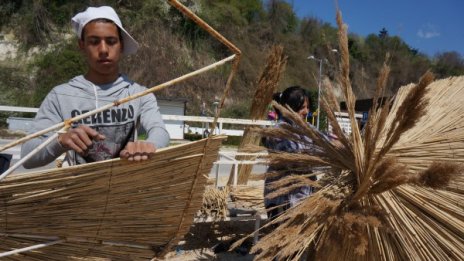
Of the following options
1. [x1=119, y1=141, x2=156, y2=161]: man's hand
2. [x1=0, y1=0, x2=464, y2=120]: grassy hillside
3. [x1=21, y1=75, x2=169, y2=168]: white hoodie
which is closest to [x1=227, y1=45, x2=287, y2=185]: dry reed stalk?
[x1=0, y1=0, x2=464, y2=120]: grassy hillside

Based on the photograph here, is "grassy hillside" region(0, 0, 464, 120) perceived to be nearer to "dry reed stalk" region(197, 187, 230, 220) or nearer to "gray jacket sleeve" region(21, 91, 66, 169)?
"gray jacket sleeve" region(21, 91, 66, 169)

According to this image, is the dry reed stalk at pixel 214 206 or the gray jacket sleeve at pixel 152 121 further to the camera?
the dry reed stalk at pixel 214 206

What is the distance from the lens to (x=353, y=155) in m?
1.49

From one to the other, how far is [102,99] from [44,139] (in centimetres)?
31

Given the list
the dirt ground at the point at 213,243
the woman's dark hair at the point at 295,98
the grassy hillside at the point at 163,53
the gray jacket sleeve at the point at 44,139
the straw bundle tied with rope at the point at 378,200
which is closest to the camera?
the gray jacket sleeve at the point at 44,139

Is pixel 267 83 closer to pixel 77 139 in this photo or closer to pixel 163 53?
pixel 77 139

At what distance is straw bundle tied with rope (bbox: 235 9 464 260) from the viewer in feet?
4.23

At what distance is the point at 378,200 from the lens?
4.62 feet

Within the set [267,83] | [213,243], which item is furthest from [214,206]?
[267,83]

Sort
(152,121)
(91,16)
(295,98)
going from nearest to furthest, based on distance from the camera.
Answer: (91,16)
(152,121)
(295,98)

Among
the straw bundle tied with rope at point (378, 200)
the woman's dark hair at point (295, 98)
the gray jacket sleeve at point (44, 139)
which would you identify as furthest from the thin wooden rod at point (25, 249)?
the woman's dark hair at point (295, 98)

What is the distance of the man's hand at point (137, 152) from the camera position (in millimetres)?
1022

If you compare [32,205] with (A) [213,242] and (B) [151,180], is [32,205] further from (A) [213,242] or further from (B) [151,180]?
(A) [213,242]

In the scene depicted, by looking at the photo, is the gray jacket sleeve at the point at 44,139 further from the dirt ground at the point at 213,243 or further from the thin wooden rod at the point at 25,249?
the dirt ground at the point at 213,243
